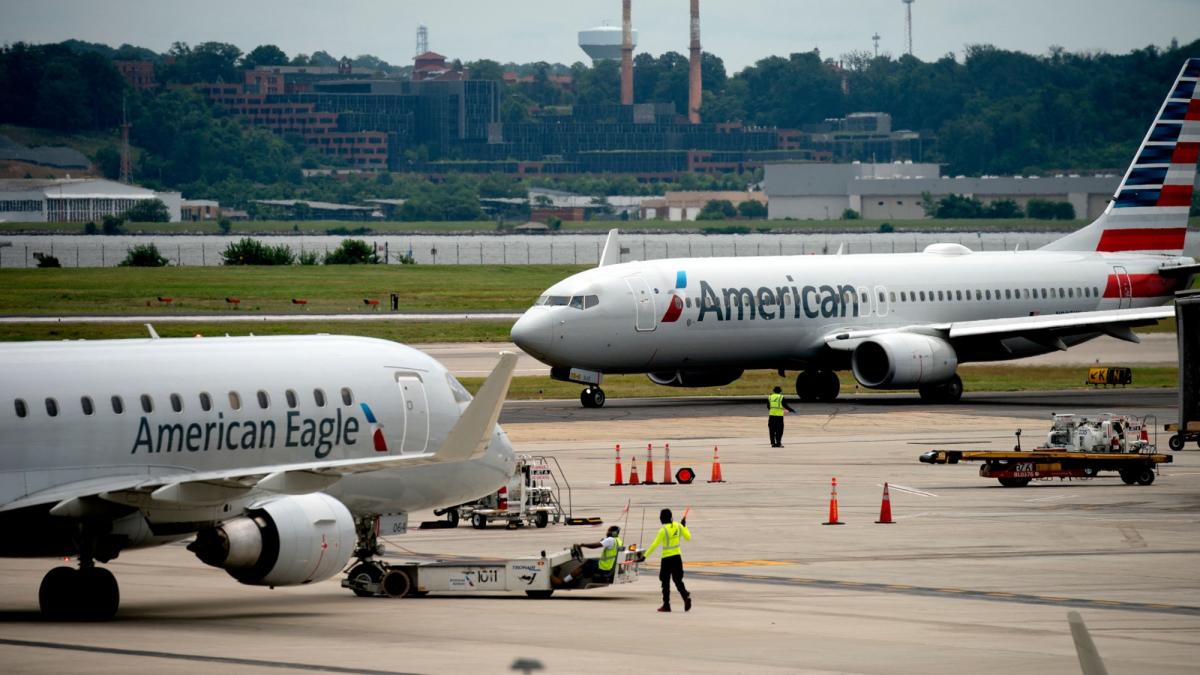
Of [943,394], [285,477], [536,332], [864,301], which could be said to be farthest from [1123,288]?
[285,477]

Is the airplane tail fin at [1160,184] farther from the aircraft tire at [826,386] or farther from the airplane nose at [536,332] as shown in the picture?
the airplane nose at [536,332]

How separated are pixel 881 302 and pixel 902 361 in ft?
10.9

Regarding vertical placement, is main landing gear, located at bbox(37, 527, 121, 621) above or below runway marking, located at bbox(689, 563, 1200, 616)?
above

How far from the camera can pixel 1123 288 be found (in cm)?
6562

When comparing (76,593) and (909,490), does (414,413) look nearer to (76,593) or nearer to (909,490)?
(76,593)

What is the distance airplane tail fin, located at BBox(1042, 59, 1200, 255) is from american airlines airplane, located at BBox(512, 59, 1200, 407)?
49 mm

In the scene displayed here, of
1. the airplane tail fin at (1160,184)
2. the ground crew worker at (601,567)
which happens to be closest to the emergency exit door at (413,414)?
the ground crew worker at (601,567)

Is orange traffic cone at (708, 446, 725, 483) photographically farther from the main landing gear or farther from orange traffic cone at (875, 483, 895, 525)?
the main landing gear

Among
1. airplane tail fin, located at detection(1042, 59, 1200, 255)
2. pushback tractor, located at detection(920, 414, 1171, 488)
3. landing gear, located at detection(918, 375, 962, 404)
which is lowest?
landing gear, located at detection(918, 375, 962, 404)

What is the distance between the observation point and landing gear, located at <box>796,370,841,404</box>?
61219 mm

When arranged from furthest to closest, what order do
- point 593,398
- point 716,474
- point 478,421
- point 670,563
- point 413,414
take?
point 593,398 < point 716,474 < point 413,414 < point 670,563 < point 478,421

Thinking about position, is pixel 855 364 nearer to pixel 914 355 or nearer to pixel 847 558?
pixel 914 355

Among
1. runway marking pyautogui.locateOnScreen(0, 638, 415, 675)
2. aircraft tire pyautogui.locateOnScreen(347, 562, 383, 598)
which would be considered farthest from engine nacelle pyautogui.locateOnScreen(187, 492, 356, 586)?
aircraft tire pyautogui.locateOnScreen(347, 562, 383, 598)

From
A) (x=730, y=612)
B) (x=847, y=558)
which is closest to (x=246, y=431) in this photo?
(x=730, y=612)
